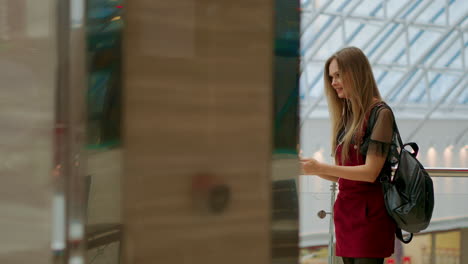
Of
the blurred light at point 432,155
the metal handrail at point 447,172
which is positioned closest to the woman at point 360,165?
the metal handrail at point 447,172

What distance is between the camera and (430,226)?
168 inches

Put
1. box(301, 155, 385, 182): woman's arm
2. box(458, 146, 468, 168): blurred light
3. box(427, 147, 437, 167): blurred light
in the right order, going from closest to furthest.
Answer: box(301, 155, 385, 182): woman's arm → box(427, 147, 437, 167): blurred light → box(458, 146, 468, 168): blurred light

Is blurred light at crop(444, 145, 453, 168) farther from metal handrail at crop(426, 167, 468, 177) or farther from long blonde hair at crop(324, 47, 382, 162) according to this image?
long blonde hair at crop(324, 47, 382, 162)

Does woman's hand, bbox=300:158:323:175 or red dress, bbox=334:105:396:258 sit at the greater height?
woman's hand, bbox=300:158:323:175

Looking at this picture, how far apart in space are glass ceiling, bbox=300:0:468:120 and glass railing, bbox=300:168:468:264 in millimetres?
18227

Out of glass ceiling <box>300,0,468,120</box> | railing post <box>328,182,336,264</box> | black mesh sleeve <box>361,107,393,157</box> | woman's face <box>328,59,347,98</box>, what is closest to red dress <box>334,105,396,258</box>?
black mesh sleeve <box>361,107,393,157</box>

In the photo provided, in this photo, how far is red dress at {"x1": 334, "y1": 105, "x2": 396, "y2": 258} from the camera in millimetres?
2586

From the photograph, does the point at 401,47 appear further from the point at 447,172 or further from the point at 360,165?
the point at 360,165

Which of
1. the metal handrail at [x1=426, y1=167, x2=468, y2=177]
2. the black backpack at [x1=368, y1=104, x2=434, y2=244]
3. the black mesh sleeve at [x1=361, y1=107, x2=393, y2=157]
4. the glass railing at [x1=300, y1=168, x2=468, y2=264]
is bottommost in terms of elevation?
Answer: the glass railing at [x1=300, y1=168, x2=468, y2=264]

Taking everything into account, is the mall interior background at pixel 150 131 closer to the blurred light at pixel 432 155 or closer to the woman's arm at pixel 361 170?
the woman's arm at pixel 361 170

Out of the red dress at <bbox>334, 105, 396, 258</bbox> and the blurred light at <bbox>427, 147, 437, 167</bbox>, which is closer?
the red dress at <bbox>334, 105, 396, 258</bbox>

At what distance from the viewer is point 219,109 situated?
1.00m

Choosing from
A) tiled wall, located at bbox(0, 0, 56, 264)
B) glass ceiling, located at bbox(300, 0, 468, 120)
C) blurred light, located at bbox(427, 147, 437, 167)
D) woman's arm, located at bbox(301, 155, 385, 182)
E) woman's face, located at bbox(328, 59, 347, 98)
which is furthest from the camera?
blurred light, located at bbox(427, 147, 437, 167)

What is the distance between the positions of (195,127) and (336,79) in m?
1.74
